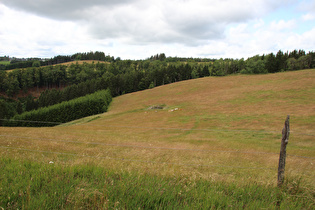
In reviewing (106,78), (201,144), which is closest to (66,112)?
(106,78)

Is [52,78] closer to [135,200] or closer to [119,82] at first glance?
[119,82]

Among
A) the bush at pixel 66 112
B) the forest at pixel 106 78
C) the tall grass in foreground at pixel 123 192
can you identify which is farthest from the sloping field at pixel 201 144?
the forest at pixel 106 78

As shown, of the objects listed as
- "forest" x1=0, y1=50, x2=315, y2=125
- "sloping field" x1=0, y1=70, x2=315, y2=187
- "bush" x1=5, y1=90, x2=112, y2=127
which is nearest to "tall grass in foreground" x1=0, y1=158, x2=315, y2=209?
"sloping field" x1=0, y1=70, x2=315, y2=187

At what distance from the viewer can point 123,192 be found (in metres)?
3.61

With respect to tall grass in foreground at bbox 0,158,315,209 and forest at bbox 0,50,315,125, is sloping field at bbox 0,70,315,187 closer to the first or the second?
tall grass in foreground at bbox 0,158,315,209

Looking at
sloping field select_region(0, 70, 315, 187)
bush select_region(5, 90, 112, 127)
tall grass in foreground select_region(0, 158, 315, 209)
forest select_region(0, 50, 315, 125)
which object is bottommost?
bush select_region(5, 90, 112, 127)

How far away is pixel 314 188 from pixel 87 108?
63.5m

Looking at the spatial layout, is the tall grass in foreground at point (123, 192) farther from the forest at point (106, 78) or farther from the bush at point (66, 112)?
the forest at point (106, 78)

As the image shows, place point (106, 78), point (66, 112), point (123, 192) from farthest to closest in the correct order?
point (106, 78), point (66, 112), point (123, 192)

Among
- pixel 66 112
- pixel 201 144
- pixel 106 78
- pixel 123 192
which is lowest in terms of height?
pixel 66 112

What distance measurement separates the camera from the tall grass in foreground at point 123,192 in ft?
11.0

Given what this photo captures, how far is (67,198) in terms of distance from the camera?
338cm

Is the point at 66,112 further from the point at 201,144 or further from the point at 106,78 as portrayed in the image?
the point at 201,144

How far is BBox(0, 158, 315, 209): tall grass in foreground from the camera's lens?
3.34 meters
